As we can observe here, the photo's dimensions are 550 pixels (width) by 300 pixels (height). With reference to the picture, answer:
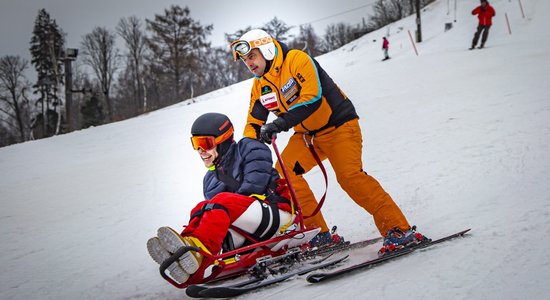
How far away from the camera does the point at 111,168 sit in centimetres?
917

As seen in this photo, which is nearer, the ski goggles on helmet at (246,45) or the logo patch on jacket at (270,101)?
the ski goggles on helmet at (246,45)

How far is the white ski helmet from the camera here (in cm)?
350

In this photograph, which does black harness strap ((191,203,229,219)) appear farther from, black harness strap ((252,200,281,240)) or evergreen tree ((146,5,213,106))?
evergreen tree ((146,5,213,106))

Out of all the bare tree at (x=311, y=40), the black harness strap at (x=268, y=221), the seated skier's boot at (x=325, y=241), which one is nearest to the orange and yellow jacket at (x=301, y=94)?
the black harness strap at (x=268, y=221)

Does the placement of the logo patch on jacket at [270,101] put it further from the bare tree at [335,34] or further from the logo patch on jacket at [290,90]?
the bare tree at [335,34]

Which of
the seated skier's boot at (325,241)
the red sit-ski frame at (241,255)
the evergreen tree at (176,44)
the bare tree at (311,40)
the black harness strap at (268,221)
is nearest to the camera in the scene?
the red sit-ski frame at (241,255)

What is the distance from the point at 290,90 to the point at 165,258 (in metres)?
1.81

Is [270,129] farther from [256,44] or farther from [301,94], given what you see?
[256,44]

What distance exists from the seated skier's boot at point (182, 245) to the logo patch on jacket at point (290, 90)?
1.67 m

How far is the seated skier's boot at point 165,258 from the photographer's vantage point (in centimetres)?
237

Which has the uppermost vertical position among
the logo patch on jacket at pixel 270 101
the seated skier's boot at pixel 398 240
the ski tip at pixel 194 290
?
the logo patch on jacket at pixel 270 101

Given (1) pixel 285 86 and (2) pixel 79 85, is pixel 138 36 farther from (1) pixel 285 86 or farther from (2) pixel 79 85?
(1) pixel 285 86

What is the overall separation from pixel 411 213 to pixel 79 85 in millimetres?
44298

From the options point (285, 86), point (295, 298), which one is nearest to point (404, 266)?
point (295, 298)
